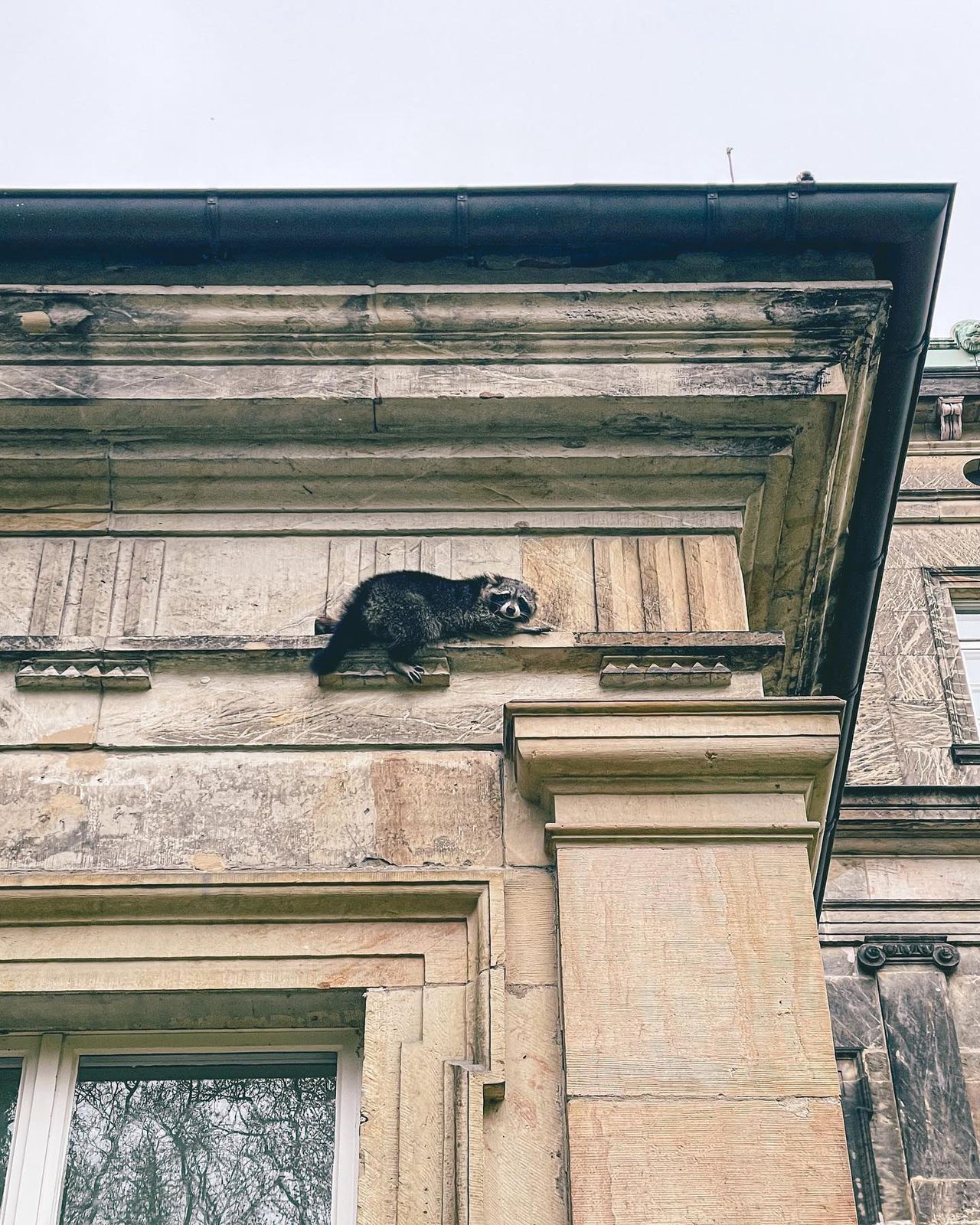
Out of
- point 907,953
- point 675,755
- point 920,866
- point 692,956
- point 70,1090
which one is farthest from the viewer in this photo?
point 920,866

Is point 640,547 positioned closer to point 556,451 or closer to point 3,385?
point 556,451

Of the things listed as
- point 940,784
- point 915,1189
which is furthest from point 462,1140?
point 940,784

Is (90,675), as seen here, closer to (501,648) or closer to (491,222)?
(501,648)

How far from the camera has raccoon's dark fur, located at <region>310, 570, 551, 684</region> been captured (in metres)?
4.72

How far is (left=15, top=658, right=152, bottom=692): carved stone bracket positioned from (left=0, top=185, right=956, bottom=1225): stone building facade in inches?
0.5

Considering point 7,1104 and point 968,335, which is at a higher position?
point 968,335

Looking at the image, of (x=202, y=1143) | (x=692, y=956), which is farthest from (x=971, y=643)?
(x=202, y=1143)

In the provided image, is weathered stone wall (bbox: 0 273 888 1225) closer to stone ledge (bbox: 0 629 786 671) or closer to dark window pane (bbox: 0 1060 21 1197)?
stone ledge (bbox: 0 629 786 671)

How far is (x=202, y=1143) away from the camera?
4121 millimetres

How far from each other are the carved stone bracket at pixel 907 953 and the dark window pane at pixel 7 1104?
23.0 feet

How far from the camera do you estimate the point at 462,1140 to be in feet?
12.5

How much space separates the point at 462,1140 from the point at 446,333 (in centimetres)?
253

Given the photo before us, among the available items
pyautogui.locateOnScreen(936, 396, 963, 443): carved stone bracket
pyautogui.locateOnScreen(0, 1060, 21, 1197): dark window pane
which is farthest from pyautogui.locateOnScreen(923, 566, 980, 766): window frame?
pyautogui.locateOnScreen(0, 1060, 21, 1197): dark window pane

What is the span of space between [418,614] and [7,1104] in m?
1.71
